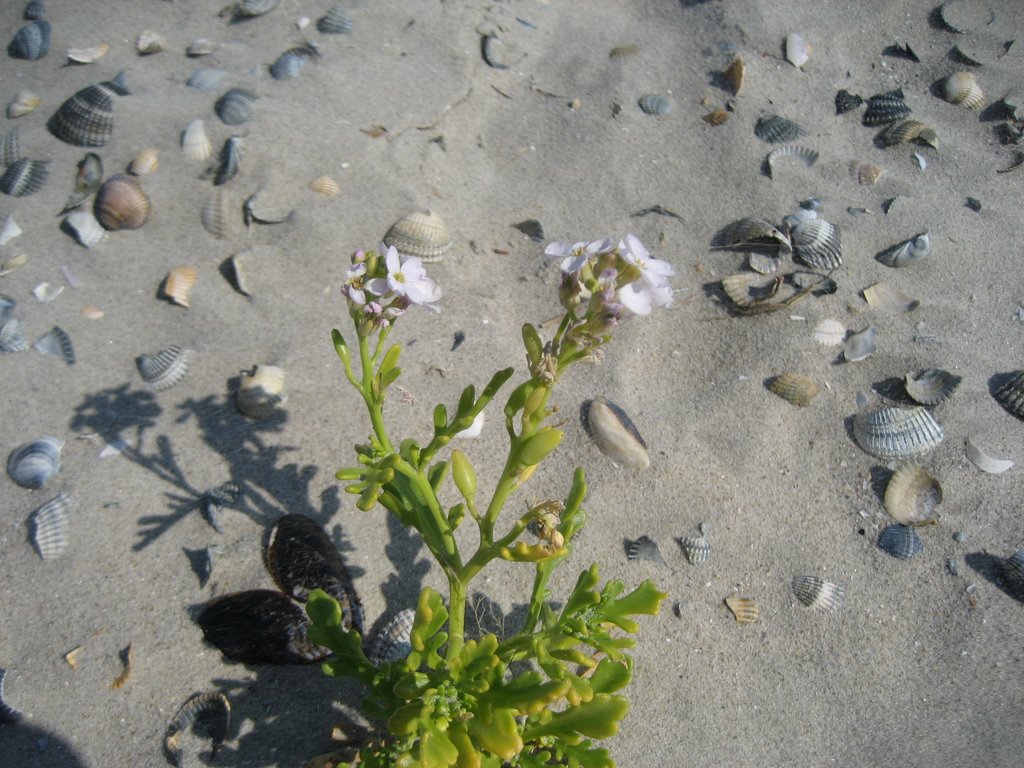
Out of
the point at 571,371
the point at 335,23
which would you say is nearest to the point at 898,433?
the point at 571,371

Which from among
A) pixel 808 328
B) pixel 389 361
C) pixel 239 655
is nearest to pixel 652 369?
pixel 808 328

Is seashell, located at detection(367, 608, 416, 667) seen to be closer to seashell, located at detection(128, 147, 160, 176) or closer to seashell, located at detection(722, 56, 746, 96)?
seashell, located at detection(128, 147, 160, 176)

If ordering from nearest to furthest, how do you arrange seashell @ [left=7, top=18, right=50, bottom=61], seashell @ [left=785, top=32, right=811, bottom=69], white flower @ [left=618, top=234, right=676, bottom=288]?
white flower @ [left=618, top=234, right=676, bottom=288]
seashell @ [left=7, top=18, right=50, bottom=61]
seashell @ [left=785, top=32, right=811, bottom=69]

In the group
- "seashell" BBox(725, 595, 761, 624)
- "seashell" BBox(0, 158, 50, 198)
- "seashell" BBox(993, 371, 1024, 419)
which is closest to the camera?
"seashell" BBox(725, 595, 761, 624)

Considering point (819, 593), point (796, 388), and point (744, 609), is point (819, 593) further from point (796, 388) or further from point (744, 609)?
point (796, 388)

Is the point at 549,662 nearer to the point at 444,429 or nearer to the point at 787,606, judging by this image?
the point at 444,429

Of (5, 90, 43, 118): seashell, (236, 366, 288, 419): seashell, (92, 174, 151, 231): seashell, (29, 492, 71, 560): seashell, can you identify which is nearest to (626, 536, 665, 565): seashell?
(236, 366, 288, 419): seashell
